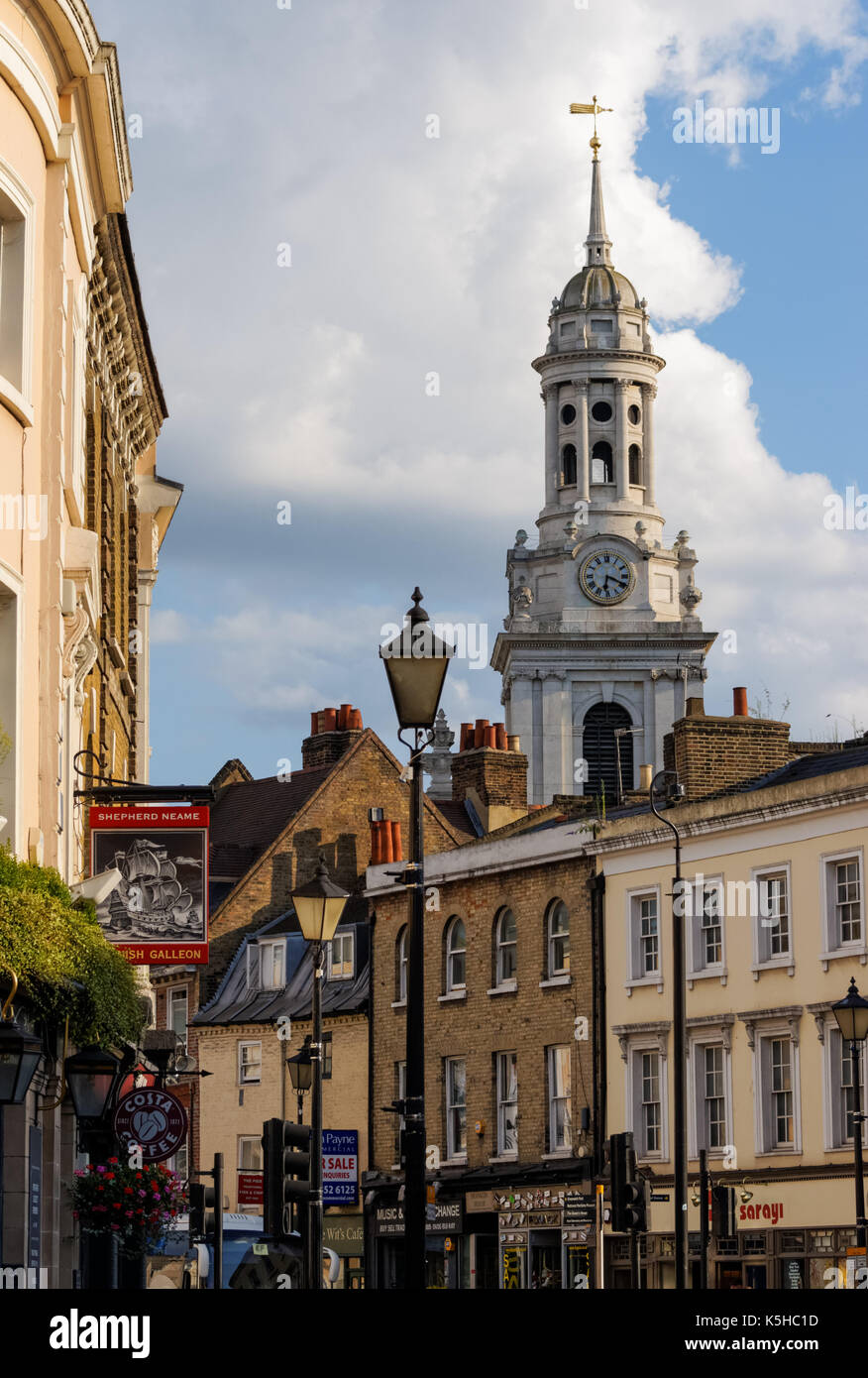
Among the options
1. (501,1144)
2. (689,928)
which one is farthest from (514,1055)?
(689,928)

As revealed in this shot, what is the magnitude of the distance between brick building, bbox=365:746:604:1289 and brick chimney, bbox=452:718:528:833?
13868mm

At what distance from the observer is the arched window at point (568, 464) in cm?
12388

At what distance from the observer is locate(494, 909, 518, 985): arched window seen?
50875mm

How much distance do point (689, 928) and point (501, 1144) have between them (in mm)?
7182

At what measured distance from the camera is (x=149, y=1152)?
22562 millimetres

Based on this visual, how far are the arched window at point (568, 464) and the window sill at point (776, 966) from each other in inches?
3188

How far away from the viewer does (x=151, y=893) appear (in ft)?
81.1

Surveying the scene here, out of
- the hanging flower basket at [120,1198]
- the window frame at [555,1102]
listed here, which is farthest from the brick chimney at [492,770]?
the hanging flower basket at [120,1198]

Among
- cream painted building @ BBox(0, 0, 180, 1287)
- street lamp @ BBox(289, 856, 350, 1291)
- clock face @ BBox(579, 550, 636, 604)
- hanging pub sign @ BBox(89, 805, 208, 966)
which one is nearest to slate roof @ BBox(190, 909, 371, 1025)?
cream painted building @ BBox(0, 0, 180, 1287)

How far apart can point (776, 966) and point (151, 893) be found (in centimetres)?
2134

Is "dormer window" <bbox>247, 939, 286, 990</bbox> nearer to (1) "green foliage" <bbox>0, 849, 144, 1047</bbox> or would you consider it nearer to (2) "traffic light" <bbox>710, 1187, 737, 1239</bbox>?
(2) "traffic light" <bbox>710, 1187, 737, 1239</bbox>

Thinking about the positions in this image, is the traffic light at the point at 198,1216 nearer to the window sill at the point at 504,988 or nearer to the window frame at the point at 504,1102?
the window frame at the point at 504,1102

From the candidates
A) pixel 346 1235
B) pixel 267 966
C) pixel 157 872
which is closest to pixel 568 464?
pixel 267 966

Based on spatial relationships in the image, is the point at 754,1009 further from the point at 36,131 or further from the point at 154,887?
the point at 36,131
